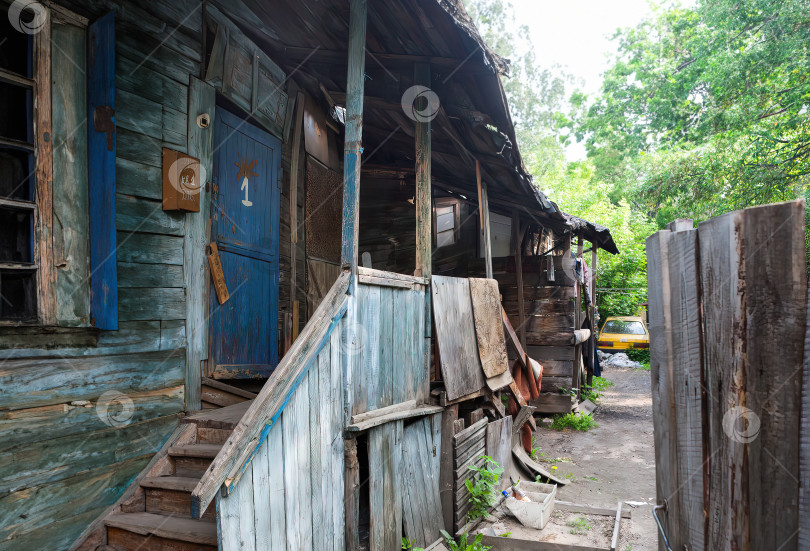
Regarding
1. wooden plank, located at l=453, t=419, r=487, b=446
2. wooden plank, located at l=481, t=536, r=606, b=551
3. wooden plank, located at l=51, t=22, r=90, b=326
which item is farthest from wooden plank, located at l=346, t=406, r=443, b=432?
wooden plank, located at l=51, t=22, r=90, b=326

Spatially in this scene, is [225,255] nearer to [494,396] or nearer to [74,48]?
[74,48]

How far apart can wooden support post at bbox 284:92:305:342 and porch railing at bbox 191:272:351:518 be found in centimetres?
221

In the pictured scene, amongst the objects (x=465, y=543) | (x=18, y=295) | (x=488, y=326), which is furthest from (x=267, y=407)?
(x=488, y=326)

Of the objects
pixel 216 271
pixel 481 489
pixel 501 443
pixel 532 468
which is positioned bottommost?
pixel 532 468

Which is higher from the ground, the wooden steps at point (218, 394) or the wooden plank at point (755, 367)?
the wooden plank at point (755, 367)

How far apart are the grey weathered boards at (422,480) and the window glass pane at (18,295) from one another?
2817 millimetres

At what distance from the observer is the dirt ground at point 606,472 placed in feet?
17.1

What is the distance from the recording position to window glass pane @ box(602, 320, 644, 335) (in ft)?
66.8

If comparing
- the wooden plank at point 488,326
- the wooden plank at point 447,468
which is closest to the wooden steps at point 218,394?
the wooden plank at point 447,468

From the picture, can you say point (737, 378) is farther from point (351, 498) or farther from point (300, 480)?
point (351, 498)

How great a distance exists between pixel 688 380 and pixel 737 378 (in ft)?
0.58

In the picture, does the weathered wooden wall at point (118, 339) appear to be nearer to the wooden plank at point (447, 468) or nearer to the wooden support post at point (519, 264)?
the wooden plank at point (447, 468)

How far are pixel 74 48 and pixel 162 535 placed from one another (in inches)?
120

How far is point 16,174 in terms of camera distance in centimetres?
292
